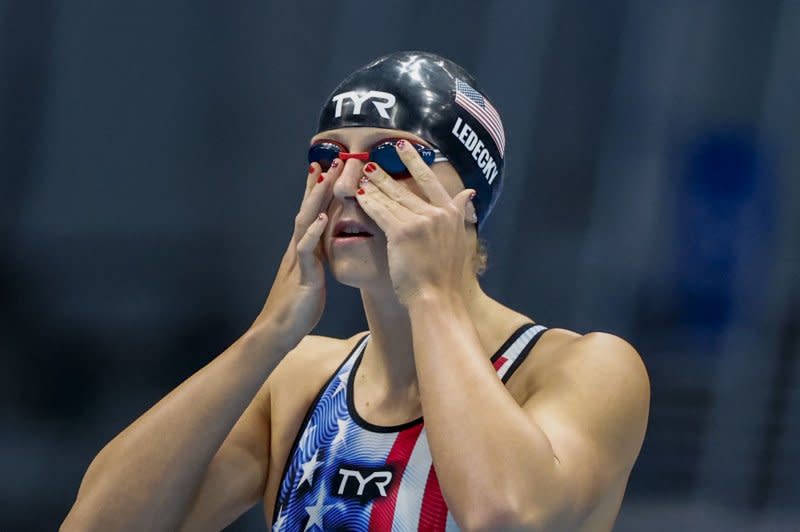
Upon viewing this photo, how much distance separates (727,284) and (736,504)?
Result: 0.83 m

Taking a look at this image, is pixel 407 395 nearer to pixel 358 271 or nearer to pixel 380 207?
pixel 358 271

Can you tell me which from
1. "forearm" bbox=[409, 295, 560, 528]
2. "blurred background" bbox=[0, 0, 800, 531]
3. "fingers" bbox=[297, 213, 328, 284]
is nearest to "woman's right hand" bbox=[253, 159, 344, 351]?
"fingers" bbox=[297, 213, 328, 284]

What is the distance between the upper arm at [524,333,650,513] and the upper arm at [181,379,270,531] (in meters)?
0.74

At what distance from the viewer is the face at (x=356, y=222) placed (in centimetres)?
213

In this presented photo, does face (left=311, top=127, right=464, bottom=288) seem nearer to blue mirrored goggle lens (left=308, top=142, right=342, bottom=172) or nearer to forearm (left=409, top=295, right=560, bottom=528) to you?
blue mirrored goggle lens (left=308, top=142, right=342, bottom=172)

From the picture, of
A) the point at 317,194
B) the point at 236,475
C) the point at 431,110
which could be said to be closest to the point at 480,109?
the point at 431,110

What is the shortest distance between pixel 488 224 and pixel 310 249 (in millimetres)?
1901

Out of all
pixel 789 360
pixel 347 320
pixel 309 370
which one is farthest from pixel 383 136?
pixel 789 360

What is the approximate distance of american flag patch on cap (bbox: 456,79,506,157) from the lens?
229 centimetres

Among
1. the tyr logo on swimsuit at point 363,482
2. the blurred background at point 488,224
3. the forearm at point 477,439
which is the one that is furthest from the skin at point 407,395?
the blurred background at point 488,224

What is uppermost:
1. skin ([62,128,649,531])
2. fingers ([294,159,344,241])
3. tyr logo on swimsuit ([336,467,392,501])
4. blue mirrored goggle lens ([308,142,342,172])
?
blue mirrored goggle lens ([308,142,342,172])

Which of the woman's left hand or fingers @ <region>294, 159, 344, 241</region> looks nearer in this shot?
the woman's left hand

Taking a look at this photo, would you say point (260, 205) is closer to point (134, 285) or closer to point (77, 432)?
point (134, 285)

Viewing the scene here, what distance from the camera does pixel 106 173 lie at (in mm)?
4016
